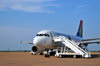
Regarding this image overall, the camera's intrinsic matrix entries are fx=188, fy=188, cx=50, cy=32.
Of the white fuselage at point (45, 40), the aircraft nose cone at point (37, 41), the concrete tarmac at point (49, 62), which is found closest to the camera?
the concrete tarmac at point (49, 62)

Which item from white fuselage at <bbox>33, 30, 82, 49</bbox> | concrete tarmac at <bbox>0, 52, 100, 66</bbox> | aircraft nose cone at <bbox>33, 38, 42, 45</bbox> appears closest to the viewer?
concrete tarmac at <bbox>0, 52, 100, 66</bbox>

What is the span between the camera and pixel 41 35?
23.4 meters

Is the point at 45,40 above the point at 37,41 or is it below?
above

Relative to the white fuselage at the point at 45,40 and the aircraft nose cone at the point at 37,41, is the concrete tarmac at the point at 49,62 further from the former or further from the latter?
the white fuselage at the point at 45,40

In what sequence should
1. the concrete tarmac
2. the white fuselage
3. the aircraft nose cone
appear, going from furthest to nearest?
the white fuselage < the aircraft nose cone < the concrete tarmac

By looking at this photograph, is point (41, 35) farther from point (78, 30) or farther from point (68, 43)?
point (78, 30)

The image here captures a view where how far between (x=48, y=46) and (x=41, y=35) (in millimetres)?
1642

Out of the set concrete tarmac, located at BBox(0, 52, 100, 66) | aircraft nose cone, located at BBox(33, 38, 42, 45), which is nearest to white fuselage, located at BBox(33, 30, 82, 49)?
aircraft nose cone, located at BBox(33, 38, 42, 45)

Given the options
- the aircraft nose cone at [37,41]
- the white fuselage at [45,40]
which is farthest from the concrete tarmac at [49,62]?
the white fuselage at [45,40]

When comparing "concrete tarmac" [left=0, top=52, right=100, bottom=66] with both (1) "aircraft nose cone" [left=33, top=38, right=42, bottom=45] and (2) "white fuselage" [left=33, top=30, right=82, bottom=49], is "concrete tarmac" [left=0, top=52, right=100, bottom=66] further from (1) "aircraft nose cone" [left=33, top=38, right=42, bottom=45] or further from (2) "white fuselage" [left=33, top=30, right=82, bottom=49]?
(2) "white fuselage" [left=33, top=30, right=82, bottom=49]

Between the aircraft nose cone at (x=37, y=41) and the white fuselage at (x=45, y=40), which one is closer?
the aircraft nose cone at (x=37, y=41)

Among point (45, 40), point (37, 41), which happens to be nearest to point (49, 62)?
point (37, 41)

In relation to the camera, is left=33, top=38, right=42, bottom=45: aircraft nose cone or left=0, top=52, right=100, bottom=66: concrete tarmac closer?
left=0, top=52, right=100, bottom=66: concrete tarmac

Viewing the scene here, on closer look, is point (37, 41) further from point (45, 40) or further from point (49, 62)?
point (49, 62)
